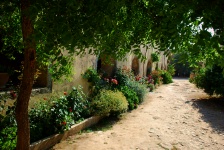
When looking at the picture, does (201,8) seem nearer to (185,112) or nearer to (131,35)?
(131,35)

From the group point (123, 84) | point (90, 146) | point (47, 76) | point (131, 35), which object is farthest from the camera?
point (123, 84)

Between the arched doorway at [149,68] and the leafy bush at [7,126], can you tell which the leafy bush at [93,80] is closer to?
the leafy bush at [7,126]

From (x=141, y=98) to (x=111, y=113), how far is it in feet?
9.52

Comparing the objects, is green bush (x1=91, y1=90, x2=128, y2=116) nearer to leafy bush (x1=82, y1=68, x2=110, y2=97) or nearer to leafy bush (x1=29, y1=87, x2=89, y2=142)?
leafy bush (x1=82, y1=68, x2=110, y2=97)

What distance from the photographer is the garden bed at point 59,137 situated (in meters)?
4.06

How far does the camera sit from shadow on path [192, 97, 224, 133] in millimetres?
7090

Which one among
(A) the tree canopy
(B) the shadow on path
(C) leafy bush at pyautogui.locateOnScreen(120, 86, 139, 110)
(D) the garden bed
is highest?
(A) the tree canopy

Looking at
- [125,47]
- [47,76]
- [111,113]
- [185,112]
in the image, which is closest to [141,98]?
[185,112]

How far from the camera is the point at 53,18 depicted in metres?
1.74

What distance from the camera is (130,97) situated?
8570 millimetres

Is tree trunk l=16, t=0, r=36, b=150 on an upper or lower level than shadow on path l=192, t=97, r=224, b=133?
upper

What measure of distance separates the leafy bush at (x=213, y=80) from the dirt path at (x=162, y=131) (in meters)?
0.72

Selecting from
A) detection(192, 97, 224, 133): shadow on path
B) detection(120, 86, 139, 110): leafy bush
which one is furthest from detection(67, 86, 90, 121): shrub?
detection(192, 97, 224, 133): shadow on path

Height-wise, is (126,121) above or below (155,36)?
below
